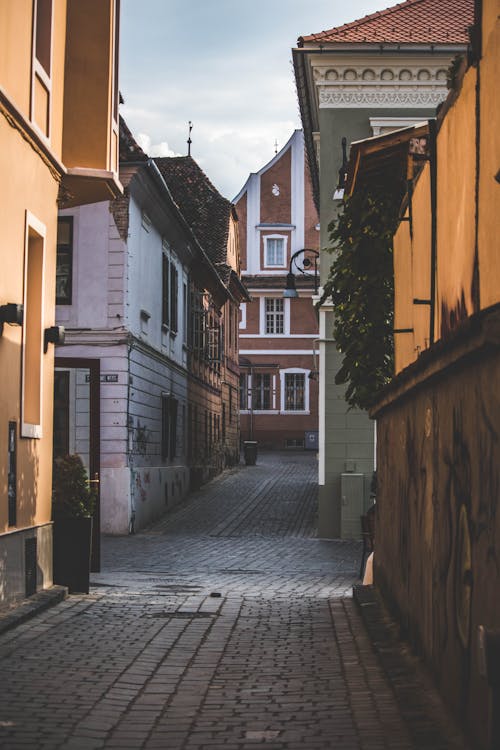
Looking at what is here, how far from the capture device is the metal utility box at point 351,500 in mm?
26141

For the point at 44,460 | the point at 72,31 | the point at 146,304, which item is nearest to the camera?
the point at 44,460

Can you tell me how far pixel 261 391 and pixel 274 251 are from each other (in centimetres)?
718

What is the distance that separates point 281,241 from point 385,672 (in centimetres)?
5625

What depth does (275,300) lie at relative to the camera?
209ft

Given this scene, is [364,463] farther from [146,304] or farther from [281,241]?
[281,241]

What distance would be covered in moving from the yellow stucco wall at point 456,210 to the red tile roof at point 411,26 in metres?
19.0

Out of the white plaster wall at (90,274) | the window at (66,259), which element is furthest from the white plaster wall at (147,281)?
the window at (66,259)

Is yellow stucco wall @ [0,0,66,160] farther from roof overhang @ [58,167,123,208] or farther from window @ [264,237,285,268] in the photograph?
window @ [264,237,285,268]

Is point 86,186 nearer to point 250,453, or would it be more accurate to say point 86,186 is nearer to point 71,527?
point 71,527

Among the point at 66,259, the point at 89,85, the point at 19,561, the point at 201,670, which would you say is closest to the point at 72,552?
the point at 19,561

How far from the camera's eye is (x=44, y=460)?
13.5 m

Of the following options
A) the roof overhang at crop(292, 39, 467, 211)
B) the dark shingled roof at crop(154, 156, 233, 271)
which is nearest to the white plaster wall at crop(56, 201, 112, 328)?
the roof overhang at crop(292, 39, 467, 211)

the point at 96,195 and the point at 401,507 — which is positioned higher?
the point at 96,195

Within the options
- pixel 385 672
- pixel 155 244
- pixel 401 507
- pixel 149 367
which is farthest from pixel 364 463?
pixel 385 672
